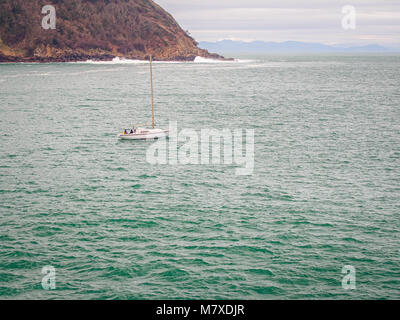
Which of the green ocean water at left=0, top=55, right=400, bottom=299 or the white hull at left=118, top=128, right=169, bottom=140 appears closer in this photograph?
the green ocean water at left=0, top=55, right=400, bottom=299

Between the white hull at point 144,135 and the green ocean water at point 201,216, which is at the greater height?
the white hull at point 144,135

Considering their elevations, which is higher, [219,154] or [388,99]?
[388,99]

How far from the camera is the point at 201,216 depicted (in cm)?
3453

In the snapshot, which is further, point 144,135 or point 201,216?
point 144,135

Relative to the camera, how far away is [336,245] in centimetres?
2939

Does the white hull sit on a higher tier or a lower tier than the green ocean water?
higher

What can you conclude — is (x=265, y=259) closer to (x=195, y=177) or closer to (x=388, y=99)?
(x=195, y=177)

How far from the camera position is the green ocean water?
2502cm

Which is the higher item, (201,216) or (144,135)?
(144,135)

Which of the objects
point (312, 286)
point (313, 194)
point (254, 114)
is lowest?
point (312, 286)


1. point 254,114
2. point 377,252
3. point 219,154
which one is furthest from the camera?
point 254,114

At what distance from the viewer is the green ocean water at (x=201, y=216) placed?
2502cm

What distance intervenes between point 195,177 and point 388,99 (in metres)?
83.0
